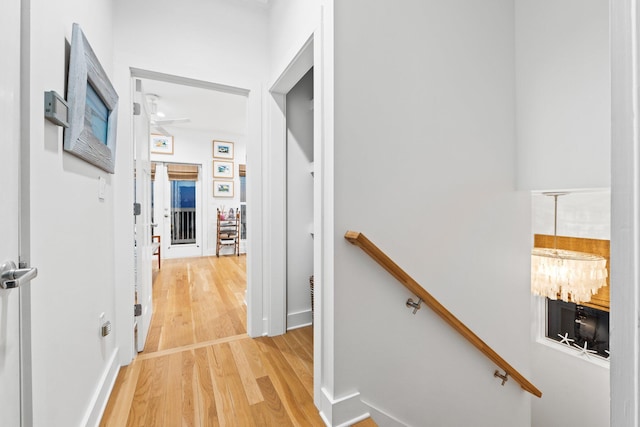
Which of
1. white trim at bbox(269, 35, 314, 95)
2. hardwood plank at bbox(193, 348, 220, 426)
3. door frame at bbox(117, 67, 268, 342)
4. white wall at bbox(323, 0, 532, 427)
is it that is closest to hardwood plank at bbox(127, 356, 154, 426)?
hardwood plank at bbox(193, 348, 220, 426)

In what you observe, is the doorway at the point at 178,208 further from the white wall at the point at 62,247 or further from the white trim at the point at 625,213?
the white trim at the point at 625,213

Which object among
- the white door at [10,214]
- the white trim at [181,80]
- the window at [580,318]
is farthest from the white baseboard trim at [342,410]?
the window at [580,318]

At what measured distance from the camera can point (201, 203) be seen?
A: 6312 millimetres

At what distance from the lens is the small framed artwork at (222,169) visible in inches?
248

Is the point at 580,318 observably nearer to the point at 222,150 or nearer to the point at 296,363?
the point at 296,363

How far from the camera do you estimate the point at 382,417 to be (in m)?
1.62

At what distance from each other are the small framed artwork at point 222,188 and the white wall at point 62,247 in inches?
186

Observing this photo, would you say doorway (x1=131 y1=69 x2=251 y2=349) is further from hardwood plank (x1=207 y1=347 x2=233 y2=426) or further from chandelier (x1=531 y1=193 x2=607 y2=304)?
chandelier (x1=531 y1=193 x2=607 y2=304)

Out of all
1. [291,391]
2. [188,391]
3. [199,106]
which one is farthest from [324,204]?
[199,106]

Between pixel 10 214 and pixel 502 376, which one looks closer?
pixel 10 214

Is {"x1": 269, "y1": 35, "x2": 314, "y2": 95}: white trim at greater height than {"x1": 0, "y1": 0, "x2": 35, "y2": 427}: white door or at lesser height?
greater

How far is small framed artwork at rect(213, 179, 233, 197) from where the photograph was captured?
20.8 feet

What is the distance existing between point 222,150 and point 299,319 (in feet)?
15.8

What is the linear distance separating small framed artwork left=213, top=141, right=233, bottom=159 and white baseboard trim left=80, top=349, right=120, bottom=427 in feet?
16.4
